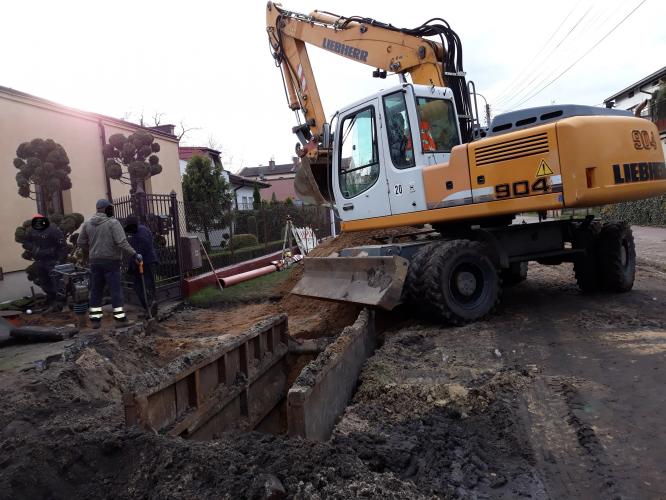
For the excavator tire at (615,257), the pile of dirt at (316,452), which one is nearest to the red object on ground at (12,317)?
the pile of dirt at (316,452)

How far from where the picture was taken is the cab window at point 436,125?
6.77 m

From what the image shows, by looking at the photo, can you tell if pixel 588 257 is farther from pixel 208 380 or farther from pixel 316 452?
pixel 316 452

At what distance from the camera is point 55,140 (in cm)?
1338

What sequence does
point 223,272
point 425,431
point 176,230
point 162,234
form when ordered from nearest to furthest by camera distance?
point 425,431 → point 162,234 → point 176,230 → point 223,272

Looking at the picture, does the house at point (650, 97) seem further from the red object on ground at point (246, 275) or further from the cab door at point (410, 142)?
the cab door at point (410, 142)

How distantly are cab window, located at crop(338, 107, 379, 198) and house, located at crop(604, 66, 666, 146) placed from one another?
64.7 feet

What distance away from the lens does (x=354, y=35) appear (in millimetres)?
8531

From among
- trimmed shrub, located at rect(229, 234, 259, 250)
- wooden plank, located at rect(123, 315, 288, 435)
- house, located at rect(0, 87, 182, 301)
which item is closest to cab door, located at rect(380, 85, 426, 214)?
wooden plank, located at rect(123, 315, 288, 435)

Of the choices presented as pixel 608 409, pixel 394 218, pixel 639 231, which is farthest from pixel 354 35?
pixel 639 231

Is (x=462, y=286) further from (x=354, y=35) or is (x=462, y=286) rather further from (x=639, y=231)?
(x=639, y=231)

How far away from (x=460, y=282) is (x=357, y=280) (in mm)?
1282

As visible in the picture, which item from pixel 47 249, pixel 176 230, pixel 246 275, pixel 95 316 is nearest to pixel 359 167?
pixel 95 316

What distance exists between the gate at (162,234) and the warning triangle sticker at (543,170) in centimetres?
744

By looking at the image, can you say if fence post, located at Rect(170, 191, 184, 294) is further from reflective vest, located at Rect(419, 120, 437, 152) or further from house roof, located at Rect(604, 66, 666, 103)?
house roof, located at Rect(604, 66, 666, 103)
